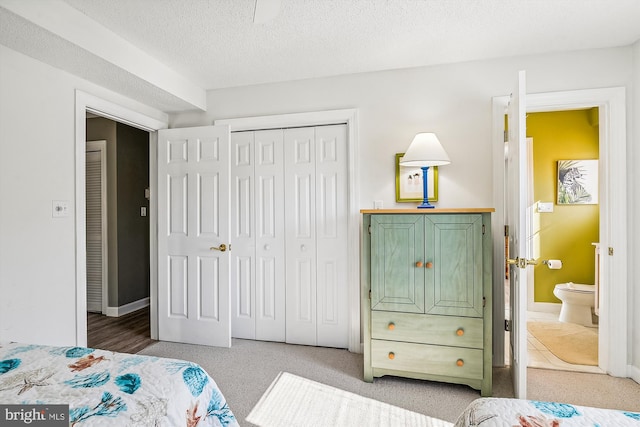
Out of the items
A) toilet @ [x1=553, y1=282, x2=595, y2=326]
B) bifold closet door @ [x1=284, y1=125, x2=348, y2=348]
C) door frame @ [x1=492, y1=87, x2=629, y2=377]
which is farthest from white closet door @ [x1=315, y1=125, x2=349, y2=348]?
toilet @ [x1=553, y1=282, x2=595, y2=326]

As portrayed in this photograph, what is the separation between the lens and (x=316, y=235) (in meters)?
3.14

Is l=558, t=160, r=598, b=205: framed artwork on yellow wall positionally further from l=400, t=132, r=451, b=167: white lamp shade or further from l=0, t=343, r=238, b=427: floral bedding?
l=0, t=343, r=238, b=427: floral bedding

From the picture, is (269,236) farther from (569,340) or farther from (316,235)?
(569,340)

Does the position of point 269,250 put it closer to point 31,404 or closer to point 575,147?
point 31,404

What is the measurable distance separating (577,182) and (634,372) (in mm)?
2261

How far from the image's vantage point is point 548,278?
13.6 feet

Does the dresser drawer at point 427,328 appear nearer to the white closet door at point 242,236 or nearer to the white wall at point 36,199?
the white closet door at point 242,236

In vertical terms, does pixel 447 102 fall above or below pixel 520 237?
above

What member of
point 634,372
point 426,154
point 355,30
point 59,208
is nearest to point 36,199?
point 59,208

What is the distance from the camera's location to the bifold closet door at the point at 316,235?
308cm

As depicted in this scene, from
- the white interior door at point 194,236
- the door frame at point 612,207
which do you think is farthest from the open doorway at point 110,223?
the door frame at point 612,207

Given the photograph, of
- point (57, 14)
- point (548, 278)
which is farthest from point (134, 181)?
point (548, 278)

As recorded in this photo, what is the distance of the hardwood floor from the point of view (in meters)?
3.19

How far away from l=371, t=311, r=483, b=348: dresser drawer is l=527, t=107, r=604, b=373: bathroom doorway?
2.11 m
